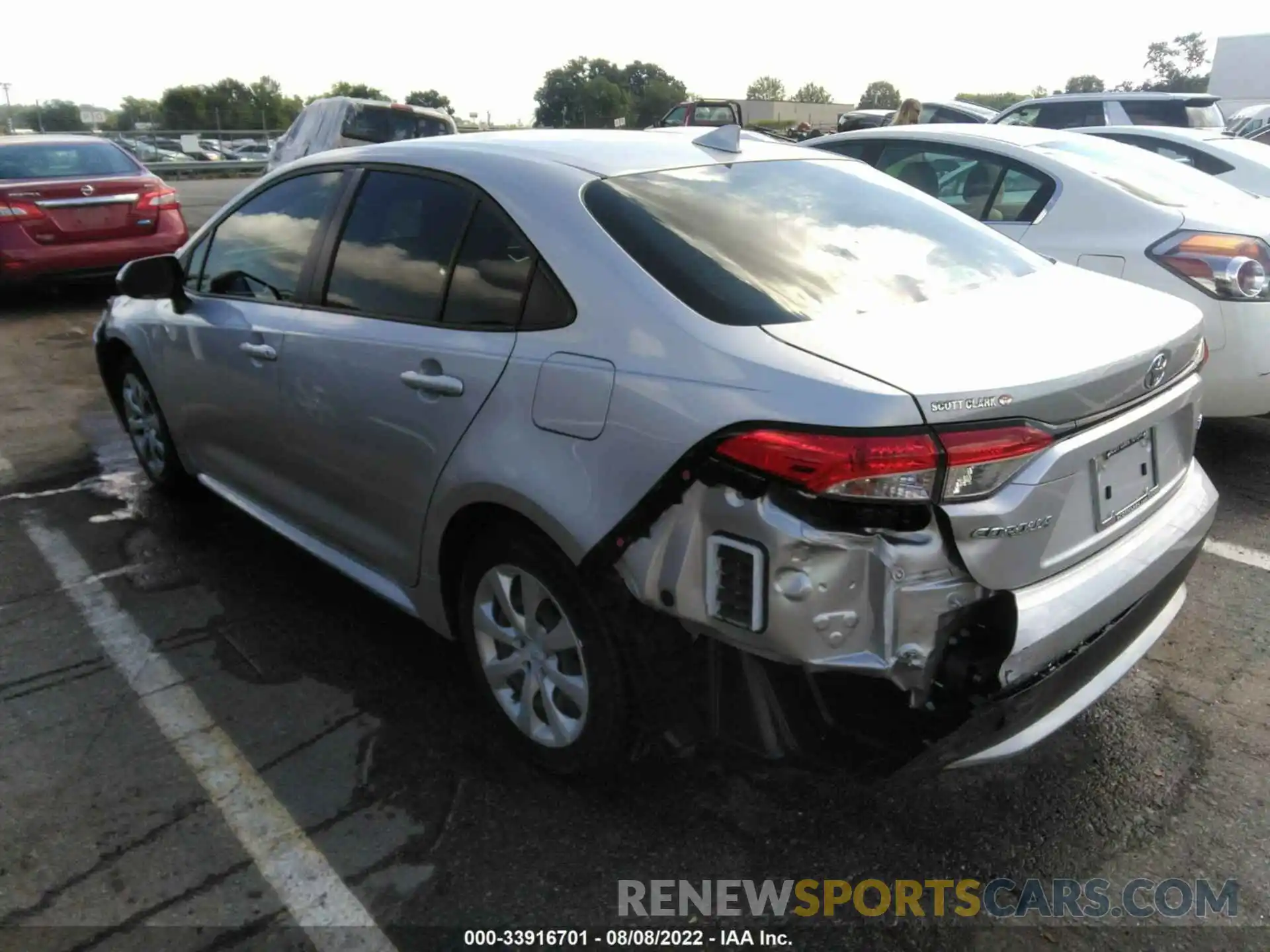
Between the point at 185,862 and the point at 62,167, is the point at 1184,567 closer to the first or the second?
the point at 185,862

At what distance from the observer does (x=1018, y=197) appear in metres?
5.27

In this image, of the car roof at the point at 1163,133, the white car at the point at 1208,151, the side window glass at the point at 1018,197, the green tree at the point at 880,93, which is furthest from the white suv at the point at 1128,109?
the green tree at the point at 880,93

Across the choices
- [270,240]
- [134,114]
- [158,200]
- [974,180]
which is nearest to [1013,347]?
[270,240]

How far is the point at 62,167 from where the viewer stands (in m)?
9.21

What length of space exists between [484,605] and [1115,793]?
176cm

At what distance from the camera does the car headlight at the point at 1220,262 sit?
4383mm

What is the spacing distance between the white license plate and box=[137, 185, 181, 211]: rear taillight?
9.28 meters

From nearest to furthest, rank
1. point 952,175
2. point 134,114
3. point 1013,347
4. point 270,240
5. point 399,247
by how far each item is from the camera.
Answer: point 1013,347 < point 399,247 < point 270,240 < point 952,175 < point 134,114

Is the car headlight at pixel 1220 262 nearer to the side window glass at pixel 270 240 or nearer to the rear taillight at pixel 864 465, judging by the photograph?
the rear taillight at pixel 864 465

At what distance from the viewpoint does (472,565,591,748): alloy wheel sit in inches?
98.4

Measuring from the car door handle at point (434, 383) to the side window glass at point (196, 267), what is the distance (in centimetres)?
179

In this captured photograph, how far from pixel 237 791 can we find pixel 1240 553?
3.83m

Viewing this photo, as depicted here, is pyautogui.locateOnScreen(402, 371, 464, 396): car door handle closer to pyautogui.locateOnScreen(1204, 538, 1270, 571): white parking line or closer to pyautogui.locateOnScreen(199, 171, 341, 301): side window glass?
pyautogui.locateOnScreen(199, 171, 341, 301): side window glass

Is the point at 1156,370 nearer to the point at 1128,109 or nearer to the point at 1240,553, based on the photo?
the point at 1240,553
